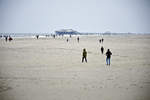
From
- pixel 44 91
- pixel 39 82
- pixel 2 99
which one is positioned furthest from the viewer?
pixel 39 82

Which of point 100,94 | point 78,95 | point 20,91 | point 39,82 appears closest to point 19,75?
point 39,82

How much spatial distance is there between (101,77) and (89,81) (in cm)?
106

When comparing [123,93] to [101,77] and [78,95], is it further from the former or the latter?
[101,77]

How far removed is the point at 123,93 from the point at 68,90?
2354 mm

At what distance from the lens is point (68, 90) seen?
7.68 meters

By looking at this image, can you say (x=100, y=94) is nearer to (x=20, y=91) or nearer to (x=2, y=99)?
(x=20, y=91)

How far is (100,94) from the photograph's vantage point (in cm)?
717

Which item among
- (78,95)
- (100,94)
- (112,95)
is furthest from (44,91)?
(112,95)

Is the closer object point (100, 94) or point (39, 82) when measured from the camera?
point (100, 94)

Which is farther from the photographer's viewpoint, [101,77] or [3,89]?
[101,77]

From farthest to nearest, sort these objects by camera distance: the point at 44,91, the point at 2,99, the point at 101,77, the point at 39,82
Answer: the point at 101,77, the point at 39,82, the point at 44,91, the point at 2,99

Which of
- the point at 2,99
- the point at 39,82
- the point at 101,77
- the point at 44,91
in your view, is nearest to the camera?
the point at 2,99

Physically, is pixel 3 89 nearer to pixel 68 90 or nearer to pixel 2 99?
pixel 2 99

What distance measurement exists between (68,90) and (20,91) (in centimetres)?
210
